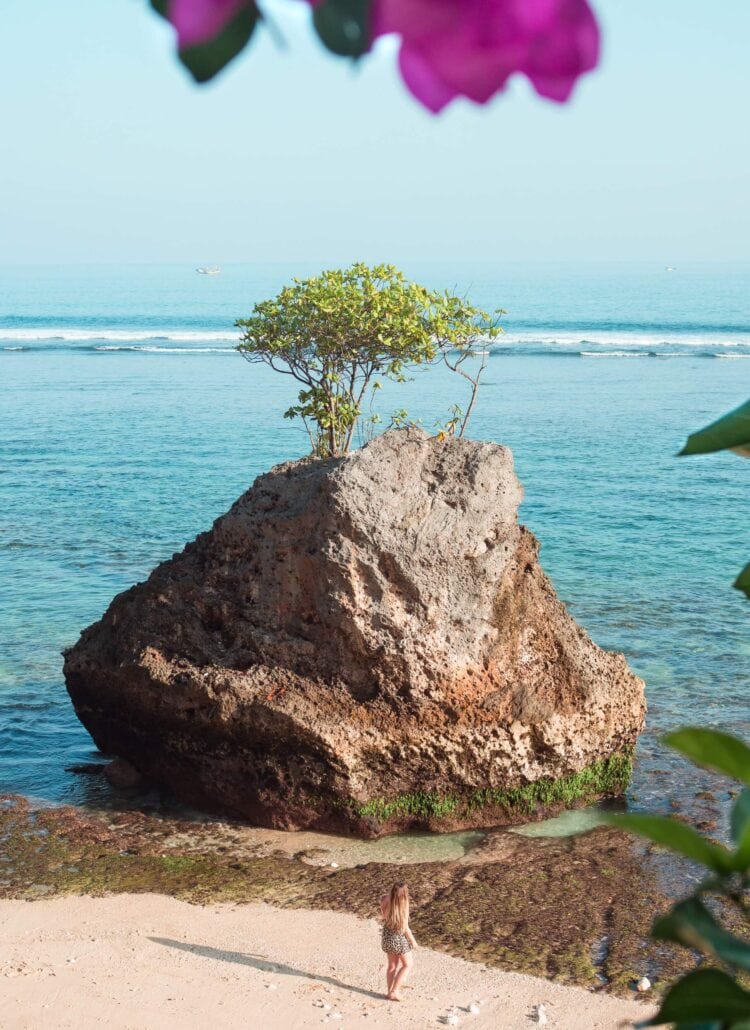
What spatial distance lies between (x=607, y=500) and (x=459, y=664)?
2057 cm

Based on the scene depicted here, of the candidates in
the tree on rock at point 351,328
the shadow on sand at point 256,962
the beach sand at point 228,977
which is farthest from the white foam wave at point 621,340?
the shadow on sand at point 256,962

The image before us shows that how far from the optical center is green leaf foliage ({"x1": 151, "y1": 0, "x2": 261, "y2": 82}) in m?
0.75

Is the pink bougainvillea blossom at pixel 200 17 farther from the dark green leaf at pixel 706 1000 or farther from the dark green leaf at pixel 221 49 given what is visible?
the dark green leaf at pixel 706 1000

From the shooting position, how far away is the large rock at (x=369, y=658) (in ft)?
40.0

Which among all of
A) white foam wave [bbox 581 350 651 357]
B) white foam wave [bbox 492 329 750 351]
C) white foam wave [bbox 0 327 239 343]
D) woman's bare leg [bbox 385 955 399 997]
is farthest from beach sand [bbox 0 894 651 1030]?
white foam wave [bbox 0 327 239 343]

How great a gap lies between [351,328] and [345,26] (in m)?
16.8

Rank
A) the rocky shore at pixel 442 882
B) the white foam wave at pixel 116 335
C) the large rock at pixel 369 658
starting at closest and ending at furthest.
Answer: the rocky shore at pixel 442 882 < the large rock at pixel 369 658 < the white foam wave at pixel 116 335

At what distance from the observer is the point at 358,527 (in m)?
12.0

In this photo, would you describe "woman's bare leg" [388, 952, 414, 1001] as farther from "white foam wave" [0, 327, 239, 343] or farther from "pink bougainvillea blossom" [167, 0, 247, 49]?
"white foam wave" [0, 327, 239, 343]

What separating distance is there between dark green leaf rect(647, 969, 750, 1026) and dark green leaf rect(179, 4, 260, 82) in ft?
2.59

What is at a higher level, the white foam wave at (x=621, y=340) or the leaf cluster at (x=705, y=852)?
the leaf cluster at (x=705, y=852)

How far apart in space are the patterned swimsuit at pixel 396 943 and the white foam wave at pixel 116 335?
61112 millimetres

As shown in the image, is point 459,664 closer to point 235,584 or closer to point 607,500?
point 235,584

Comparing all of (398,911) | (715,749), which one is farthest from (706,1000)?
(398,911)
